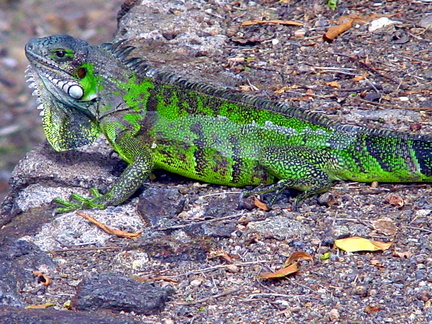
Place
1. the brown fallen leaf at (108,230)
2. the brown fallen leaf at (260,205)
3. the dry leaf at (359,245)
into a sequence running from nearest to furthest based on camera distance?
the dry leaf at (359,245), the brown fallen leaf at (108,230), the brown fallen leaf at (260,205)

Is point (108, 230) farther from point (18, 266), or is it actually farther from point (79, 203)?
point (18, 266)

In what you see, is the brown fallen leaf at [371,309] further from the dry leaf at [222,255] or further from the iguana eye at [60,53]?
the iguana eye at [60,53]

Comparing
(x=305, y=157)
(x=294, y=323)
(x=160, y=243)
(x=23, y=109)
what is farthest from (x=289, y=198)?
(x=23, y=109)

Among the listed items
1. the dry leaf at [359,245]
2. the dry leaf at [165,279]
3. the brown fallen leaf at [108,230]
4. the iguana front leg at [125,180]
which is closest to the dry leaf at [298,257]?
the dry leaf at [359,245]

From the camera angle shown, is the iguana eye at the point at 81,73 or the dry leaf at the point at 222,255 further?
the iguana eye at the point at 81,73

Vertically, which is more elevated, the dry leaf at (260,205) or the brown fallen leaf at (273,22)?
the brown fallen leaf at (273,22)

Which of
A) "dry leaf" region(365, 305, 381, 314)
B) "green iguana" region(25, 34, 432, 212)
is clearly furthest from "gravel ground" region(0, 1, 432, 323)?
"green iguana" region(25, 34, 432, 212)

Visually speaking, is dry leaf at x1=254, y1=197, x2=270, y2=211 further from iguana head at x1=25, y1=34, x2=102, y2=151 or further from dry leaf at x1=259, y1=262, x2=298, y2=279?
iguana head at x1=25, y1=34, x2=102, y2=151
